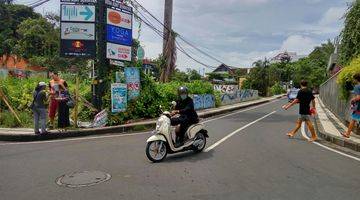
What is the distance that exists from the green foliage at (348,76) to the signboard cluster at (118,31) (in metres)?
8.38

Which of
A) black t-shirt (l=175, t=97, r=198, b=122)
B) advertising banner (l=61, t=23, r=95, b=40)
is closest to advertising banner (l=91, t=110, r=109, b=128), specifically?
advertising banner (l=61, t=23, r=95, b=40)

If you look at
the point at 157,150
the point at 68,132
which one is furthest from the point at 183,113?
the point at 68,132

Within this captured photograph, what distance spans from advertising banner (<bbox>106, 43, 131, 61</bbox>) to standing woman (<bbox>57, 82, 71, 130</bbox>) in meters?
3.00

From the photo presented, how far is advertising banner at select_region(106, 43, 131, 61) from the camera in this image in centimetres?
1750

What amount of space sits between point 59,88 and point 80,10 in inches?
140

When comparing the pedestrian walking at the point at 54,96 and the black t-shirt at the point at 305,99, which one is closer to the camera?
the black t-shirt at the point at 305,99

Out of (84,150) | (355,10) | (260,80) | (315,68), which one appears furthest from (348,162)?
(315,68)

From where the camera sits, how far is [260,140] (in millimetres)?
13641

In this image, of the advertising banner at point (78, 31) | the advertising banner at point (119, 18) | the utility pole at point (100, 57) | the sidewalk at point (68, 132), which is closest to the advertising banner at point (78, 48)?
the advertising banner at point (78, 31)

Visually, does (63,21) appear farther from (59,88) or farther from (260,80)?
(260,80)

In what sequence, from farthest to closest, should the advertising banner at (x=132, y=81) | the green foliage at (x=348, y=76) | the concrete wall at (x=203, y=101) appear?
1. the concrete wall at (x=203, y=101)
2. the advertising banner at (x=132, y=81)
3. the green foliage at (x=348, y=76)

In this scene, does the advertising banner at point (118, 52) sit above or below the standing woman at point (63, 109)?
above

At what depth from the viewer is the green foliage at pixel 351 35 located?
66.4 feet

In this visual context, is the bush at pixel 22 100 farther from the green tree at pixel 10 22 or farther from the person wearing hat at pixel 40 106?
the green tree at pixel 10 22
